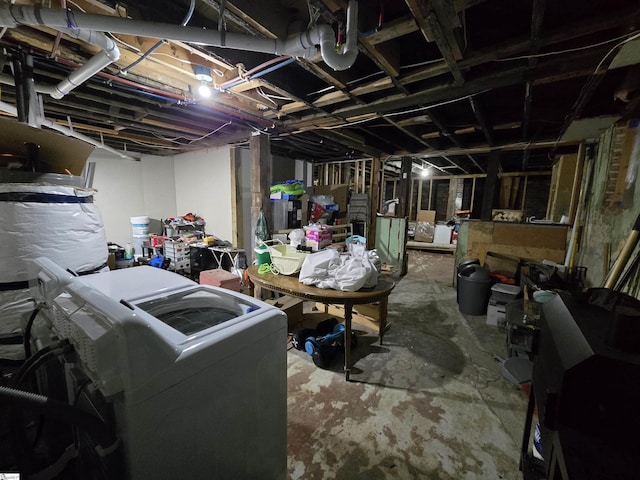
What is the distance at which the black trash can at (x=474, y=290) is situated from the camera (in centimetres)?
335

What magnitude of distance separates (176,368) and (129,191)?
6.02 metres

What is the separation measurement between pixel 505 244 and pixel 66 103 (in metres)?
6.03

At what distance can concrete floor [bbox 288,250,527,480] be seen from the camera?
4.79ft

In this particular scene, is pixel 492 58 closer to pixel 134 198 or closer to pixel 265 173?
pixel 265 173

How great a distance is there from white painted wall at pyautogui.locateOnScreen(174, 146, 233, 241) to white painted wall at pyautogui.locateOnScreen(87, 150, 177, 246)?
0.80 ft

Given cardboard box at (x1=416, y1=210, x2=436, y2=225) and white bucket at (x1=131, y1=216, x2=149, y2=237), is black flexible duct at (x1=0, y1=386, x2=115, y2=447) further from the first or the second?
cardboard box at (x1=416, y1=210, x2=436, y2=225)

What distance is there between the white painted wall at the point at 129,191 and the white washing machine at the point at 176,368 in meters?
4.90

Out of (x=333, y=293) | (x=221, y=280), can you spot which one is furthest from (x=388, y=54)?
(x=221, y=280)

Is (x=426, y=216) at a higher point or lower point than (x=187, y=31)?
lower

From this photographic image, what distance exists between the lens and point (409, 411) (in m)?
1.83

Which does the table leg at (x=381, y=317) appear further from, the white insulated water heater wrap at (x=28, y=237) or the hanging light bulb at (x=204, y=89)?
the hanging light bulb at (x=204, y=89)

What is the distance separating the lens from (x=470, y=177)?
8.02 m

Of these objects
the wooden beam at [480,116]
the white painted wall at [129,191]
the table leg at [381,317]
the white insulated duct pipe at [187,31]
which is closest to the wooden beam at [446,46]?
the white insulated duct pipe at [187,31]

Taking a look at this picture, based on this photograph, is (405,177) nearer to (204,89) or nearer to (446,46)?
(446,46)
